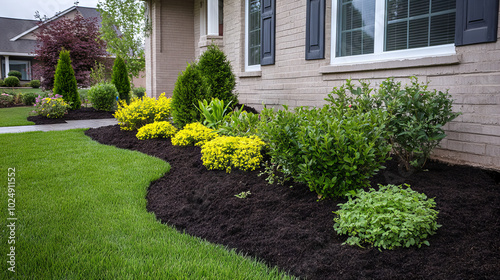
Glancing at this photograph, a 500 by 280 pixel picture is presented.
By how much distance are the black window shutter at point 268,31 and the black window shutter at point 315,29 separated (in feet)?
3.39

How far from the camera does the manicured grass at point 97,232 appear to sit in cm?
224

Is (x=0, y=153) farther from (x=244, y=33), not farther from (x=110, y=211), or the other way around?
(x=244, y=33)

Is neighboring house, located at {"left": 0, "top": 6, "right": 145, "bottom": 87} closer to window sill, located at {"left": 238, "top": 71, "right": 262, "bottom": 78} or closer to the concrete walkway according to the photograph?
the concrete walkway

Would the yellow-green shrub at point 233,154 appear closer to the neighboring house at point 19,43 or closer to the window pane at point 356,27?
the window pane at point 356,27

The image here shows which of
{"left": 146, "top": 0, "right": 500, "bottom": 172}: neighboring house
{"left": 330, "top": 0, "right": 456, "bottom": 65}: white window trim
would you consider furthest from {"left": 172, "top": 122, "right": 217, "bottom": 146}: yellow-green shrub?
{"left": 330, "top": 0, "right": 456, "bottom": 65}: white window trim

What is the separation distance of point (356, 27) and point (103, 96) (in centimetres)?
906

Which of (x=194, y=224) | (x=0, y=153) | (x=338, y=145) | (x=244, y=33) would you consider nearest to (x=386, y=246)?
(x=338, y=145)

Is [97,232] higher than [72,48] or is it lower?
lower

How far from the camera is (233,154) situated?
4.32 meters

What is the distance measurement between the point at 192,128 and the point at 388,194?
12.8ft

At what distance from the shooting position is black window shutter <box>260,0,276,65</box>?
21.4ft

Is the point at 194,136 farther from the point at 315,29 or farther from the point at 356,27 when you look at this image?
the point at 356,27

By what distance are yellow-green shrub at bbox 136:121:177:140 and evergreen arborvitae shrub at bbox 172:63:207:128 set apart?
10.1 inches

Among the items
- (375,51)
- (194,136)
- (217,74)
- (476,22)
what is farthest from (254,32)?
(476,22)
